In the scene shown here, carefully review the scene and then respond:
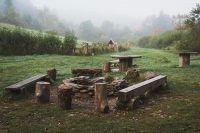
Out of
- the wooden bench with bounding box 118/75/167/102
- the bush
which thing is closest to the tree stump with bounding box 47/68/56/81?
the wooden bench with bounding box 118/75/167/102

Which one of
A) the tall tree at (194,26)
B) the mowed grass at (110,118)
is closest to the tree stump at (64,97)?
the mowed grass at (110,118)

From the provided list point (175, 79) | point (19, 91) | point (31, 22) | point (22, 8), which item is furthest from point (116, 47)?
point (22, 8)

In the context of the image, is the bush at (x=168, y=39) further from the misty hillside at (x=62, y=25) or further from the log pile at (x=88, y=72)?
the log pile at (x=88, y=72)

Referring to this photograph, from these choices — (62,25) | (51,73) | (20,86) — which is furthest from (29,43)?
(62,25)

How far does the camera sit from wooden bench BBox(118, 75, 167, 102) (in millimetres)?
8492

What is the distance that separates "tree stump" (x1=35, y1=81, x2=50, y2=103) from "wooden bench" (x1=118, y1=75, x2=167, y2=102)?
6.78ft

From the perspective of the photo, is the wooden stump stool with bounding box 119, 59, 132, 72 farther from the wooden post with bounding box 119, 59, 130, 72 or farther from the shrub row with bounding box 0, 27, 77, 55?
the shrub row with bounding box 0, 27, 77, 55

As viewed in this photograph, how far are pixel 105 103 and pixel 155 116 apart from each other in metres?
1.19

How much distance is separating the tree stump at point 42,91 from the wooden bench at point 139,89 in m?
2.07

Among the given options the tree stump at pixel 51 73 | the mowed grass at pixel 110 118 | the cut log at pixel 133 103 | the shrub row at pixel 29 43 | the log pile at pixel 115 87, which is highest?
the shrub row at pixel 29 43

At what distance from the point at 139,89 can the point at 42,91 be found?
100 inches

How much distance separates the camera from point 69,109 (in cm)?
862

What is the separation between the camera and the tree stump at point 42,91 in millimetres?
9328

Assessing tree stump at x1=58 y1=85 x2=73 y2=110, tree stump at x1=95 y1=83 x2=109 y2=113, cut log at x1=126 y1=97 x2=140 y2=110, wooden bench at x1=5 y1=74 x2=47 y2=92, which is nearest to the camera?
tree stump at x1=95 y1=83 x2=109 y2=113
